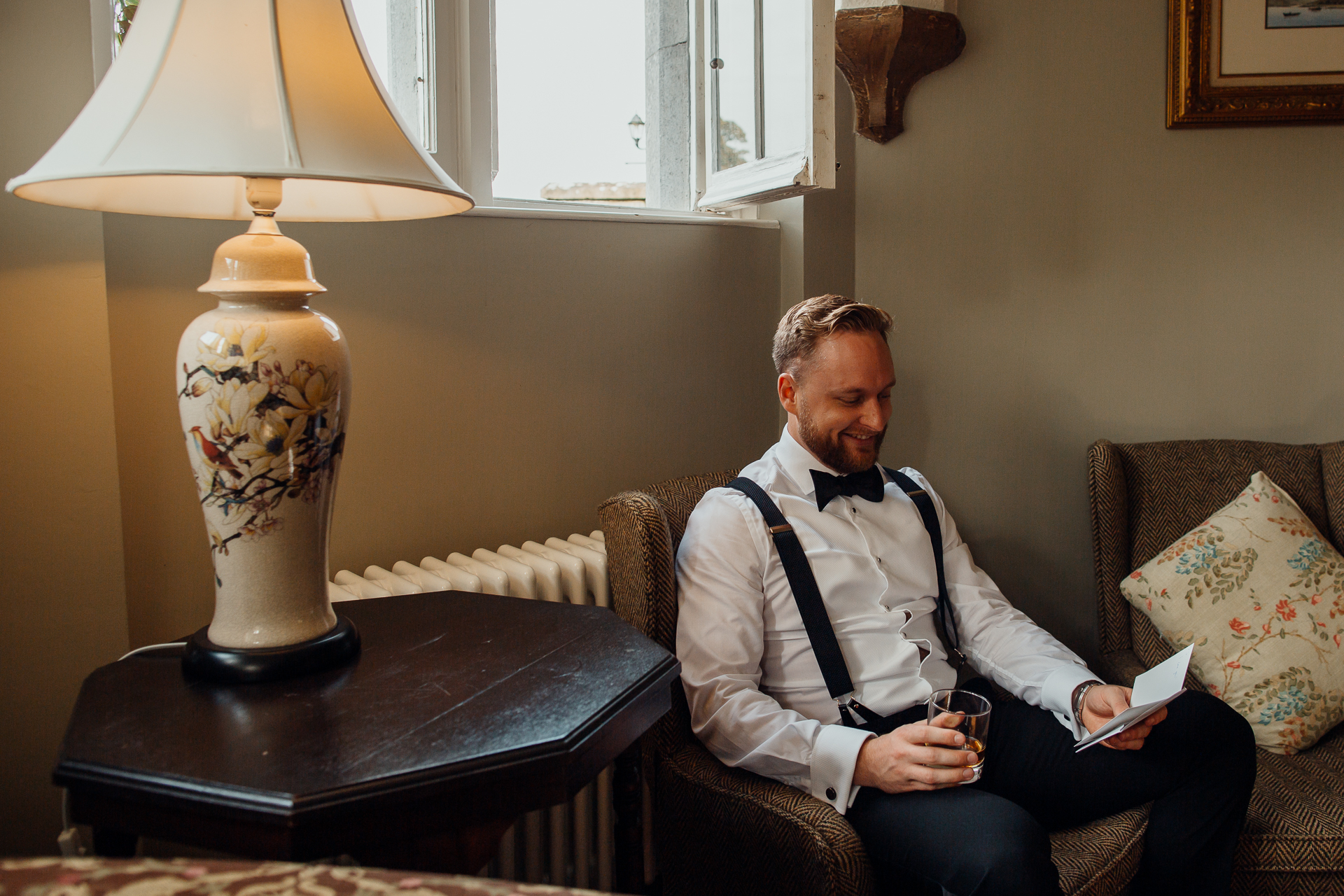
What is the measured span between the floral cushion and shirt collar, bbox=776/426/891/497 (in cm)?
80

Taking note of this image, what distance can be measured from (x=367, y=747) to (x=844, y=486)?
0.94 metres

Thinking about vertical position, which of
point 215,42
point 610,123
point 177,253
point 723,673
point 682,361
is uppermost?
point 610,123

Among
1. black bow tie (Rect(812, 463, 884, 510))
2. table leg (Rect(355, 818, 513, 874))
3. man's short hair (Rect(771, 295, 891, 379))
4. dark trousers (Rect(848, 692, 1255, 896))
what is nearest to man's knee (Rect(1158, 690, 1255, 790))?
dark trousers (Rect(848, 692, 1255, 896))

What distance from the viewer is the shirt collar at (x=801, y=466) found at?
1.61 meters

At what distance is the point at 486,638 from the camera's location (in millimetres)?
1209

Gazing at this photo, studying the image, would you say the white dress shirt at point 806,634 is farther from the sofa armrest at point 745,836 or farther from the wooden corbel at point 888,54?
the wooden corbel at point 888,54

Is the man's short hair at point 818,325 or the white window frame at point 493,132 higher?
the white window frame at point 493,132

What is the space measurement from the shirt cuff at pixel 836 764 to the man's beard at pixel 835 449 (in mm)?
470

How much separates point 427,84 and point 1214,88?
72.8 inches

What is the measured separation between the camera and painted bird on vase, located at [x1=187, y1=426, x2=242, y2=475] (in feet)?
3.19

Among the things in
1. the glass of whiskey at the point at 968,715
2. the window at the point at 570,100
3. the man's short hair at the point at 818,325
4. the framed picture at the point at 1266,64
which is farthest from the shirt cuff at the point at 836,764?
the framed picture at the point at 1266,64

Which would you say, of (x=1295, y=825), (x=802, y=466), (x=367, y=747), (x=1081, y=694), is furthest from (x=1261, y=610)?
(x=367, y=747)

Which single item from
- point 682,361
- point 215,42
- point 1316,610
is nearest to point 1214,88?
point 1316,610

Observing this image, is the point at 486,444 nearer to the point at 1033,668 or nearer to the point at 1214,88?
the point at 1033,668
